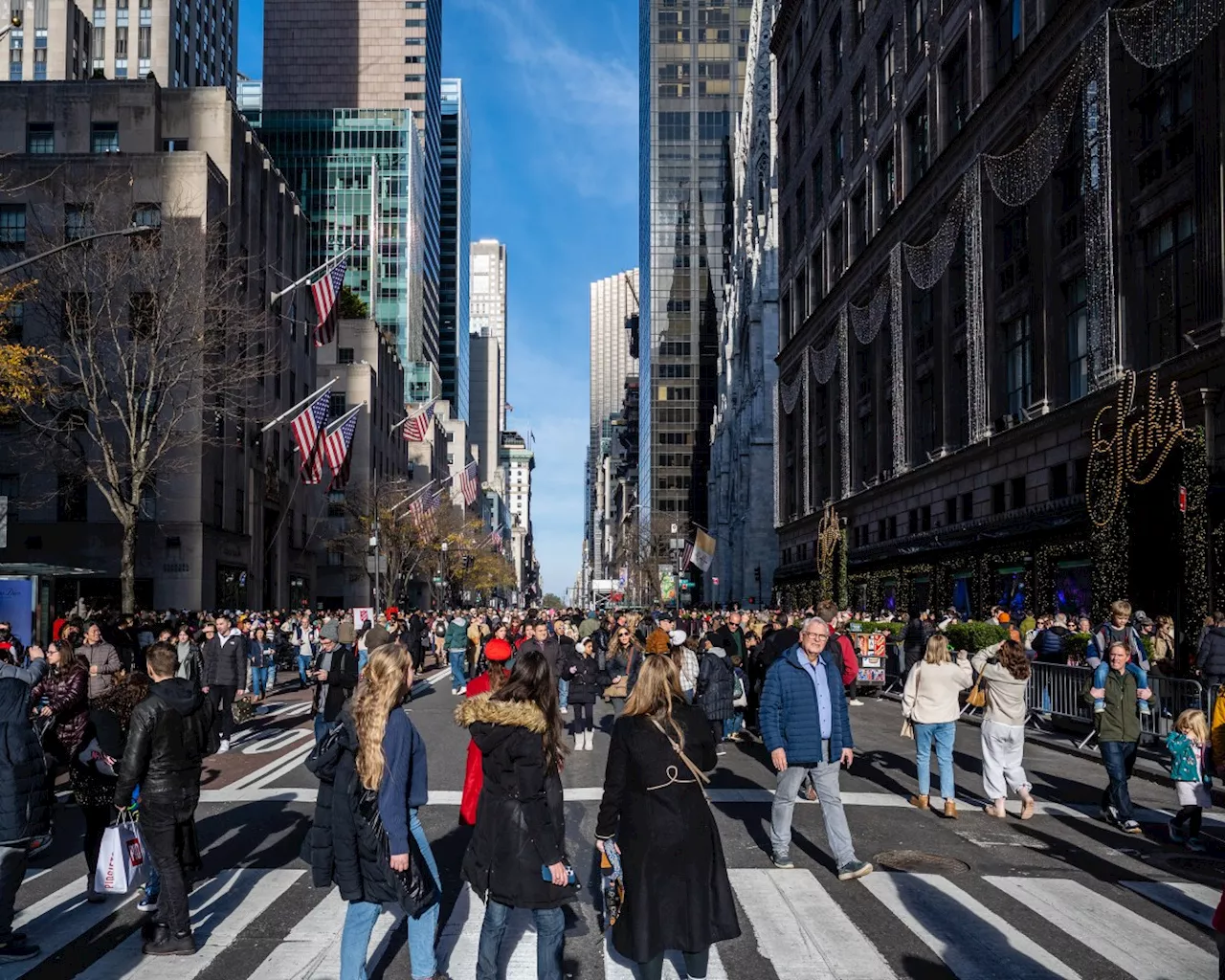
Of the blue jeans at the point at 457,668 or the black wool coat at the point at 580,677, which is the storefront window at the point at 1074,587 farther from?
the black wool coat at the point at 580,677

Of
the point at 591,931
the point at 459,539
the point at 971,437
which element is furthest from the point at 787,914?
the point at 459,539

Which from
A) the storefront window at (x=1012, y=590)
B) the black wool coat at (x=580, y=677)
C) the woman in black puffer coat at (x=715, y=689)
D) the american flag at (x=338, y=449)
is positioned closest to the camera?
the woman in black puffer coat at (x=715, y=689)

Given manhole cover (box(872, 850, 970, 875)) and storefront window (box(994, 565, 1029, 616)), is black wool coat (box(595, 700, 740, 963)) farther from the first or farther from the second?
storefront window (box(994, 565, 1029, 616))

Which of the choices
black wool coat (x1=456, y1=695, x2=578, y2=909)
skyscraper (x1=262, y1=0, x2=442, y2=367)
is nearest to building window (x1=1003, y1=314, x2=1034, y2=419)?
black wool coat (x1=456, y1=695, x2=578, y2=909)

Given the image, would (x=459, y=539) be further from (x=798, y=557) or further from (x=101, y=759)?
(x=101, y=759)

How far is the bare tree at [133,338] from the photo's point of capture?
32250 millimetres

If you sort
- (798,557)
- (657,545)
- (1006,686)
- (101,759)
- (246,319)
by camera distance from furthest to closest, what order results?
(657,545) < (798,557) < (246,319) < (1006,686) < (101,759)

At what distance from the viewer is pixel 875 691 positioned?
89.4 ft

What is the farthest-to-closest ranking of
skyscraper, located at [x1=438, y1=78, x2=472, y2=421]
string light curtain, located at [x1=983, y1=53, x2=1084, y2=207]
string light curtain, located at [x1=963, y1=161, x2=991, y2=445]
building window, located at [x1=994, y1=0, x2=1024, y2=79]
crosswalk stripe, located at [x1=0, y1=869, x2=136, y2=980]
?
skyscraper, located at [x1=438, y1=78, x2=472, y2=421] < string light curtain, located at [x1=963, y1=161, x2=991, y2=445] < building window, located at [x1=994, y1=0, x2=1024, y2=79] < string light curtain, located at [x1=983, y1=53, x2=1084, y2=207] < crosswalk stripe, located at [x1=0, y1=869, x2=136, y2=980]

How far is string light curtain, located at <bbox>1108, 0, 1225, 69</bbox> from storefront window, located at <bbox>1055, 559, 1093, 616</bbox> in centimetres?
1166

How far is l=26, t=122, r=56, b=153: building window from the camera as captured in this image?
4669 centimetres

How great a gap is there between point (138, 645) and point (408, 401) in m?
96.0

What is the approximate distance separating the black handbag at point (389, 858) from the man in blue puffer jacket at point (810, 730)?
3591 millimetres

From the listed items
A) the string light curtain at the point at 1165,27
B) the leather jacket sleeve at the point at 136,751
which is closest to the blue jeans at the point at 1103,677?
the leather jacket sleeve at the point at 136,751
